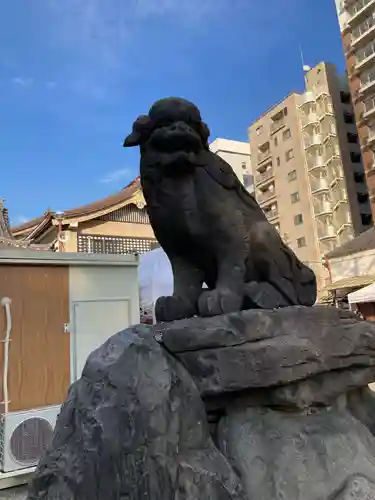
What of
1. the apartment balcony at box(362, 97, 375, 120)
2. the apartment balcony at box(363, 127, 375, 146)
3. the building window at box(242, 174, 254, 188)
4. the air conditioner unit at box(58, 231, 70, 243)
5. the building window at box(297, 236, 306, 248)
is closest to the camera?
the air conditioner unit at box(58, 231, 70, 243)

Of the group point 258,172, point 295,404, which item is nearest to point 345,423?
point 295,404

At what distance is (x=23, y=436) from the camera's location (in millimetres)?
3100

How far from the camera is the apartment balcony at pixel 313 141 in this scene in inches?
731

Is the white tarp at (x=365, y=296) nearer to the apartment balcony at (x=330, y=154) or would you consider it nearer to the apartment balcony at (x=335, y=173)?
the apartment balcony at (x=335, y=173)

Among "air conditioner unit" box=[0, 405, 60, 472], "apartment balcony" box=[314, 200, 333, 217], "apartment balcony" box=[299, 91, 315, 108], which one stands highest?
"apartment balcony" box=[299, 91, 315, 108]

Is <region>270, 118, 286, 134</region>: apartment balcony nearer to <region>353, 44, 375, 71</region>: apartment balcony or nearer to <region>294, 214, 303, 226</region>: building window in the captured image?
<region>353, 44, 375, 71</region>: apartment balcony

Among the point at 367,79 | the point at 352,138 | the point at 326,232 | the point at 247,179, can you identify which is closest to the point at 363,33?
the point at 367,79

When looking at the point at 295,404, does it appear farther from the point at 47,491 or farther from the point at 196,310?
the point at 47,491

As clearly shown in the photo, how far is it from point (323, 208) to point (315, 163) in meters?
2.31

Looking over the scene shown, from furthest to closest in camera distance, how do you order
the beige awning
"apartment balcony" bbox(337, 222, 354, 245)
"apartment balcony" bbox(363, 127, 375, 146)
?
"apartment balcony" bbox(337, 222, 354, 245) → "apartment balcony" bbox(363, 127, 375, 146) → the beige awning

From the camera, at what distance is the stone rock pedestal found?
1.09 metres

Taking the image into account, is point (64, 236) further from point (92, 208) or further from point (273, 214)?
point (273, 214)

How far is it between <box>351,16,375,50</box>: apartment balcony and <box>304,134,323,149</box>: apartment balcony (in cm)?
393

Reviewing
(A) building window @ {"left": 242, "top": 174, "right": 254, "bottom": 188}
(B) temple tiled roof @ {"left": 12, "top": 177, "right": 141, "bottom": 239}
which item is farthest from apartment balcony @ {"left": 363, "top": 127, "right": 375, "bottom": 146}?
(A) building window @ {"left": 242, "top": 174, "right": 254, "bottom": 188}
